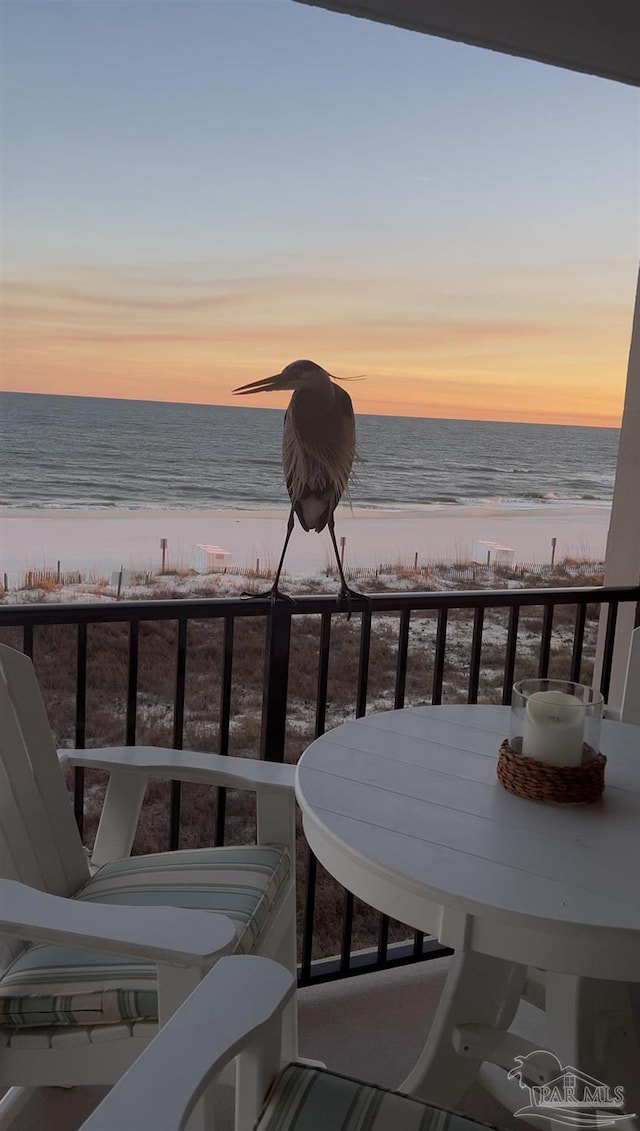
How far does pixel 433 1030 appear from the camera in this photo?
5.23ft

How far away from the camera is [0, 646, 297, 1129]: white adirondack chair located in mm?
1078

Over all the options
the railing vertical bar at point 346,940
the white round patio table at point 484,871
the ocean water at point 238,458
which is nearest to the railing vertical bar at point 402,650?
the white round patio table at point 484,871

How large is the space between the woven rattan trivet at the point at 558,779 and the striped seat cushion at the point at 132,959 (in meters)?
0.49

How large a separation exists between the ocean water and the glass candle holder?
1669 centimetres

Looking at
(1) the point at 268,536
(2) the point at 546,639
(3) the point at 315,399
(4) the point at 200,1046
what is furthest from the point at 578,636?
(1) the point at 268,536

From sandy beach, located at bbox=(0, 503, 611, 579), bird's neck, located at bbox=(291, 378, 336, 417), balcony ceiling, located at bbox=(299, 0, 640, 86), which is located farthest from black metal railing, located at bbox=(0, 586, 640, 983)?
sandy beach, located at bbox=(0, 503, 611, 579)

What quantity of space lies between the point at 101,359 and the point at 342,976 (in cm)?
1862

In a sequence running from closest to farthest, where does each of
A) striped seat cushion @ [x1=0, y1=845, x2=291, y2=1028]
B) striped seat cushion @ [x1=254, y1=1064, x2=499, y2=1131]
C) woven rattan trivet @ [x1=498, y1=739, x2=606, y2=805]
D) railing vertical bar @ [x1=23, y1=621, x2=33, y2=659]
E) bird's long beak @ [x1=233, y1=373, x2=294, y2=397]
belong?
striped seat cushion @ [x1=254, y1=1064, x2=499, y2=1131], striped seat cushion @ [x1=0, y1=845, x2=291, y2=1028], woven rattan trivet @ [x1=498, y1=739, x2=606, y2=805], railing vertical bar @ [x1=23, y1=621, x2=33, y2=659], bird's long beak @ [x1=233, y1=373, x2=294, y2=397]

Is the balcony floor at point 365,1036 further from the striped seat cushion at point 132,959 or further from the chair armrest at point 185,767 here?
the chair armrest at point 185,767

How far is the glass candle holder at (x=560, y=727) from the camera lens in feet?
4.34

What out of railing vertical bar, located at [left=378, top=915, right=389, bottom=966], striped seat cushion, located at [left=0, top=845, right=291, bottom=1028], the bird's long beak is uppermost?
the bird's long beak

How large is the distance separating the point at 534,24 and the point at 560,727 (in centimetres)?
224

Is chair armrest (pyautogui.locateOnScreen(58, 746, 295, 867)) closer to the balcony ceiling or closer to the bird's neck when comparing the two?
the bird's neck

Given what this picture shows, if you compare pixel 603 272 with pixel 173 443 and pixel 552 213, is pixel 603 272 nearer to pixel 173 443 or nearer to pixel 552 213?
pixel 552 213
